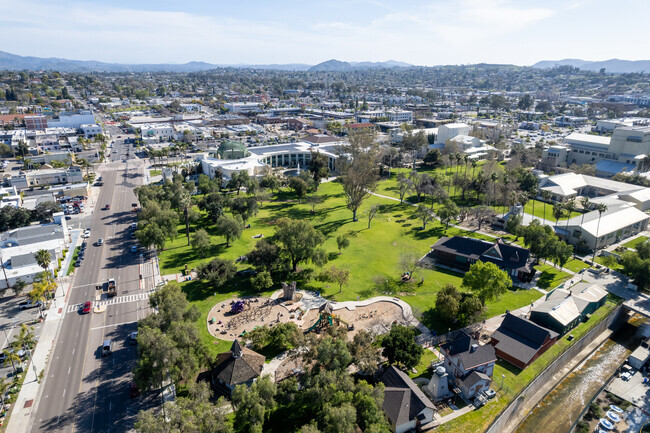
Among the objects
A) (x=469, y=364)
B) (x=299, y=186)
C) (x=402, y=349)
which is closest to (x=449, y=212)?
(x=299, y=186)

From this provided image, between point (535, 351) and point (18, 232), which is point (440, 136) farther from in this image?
point (18, 232)

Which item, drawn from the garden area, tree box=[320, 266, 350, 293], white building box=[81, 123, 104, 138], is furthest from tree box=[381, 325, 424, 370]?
white building box=[81, 123, 104, 138]

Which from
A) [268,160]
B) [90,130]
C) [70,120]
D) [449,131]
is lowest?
[268,160]

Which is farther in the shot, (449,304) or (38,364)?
(449,304)

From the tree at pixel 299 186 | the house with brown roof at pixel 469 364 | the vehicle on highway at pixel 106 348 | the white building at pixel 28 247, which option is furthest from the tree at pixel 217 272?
the tree at pixel 299 186

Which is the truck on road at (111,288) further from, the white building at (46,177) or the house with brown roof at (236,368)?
the white building at (46,177)

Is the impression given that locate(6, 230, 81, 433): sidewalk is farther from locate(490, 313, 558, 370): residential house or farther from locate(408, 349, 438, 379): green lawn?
locate(490, 313, 558, 370): residential house

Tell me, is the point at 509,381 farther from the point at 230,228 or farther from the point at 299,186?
the point at 299,186
